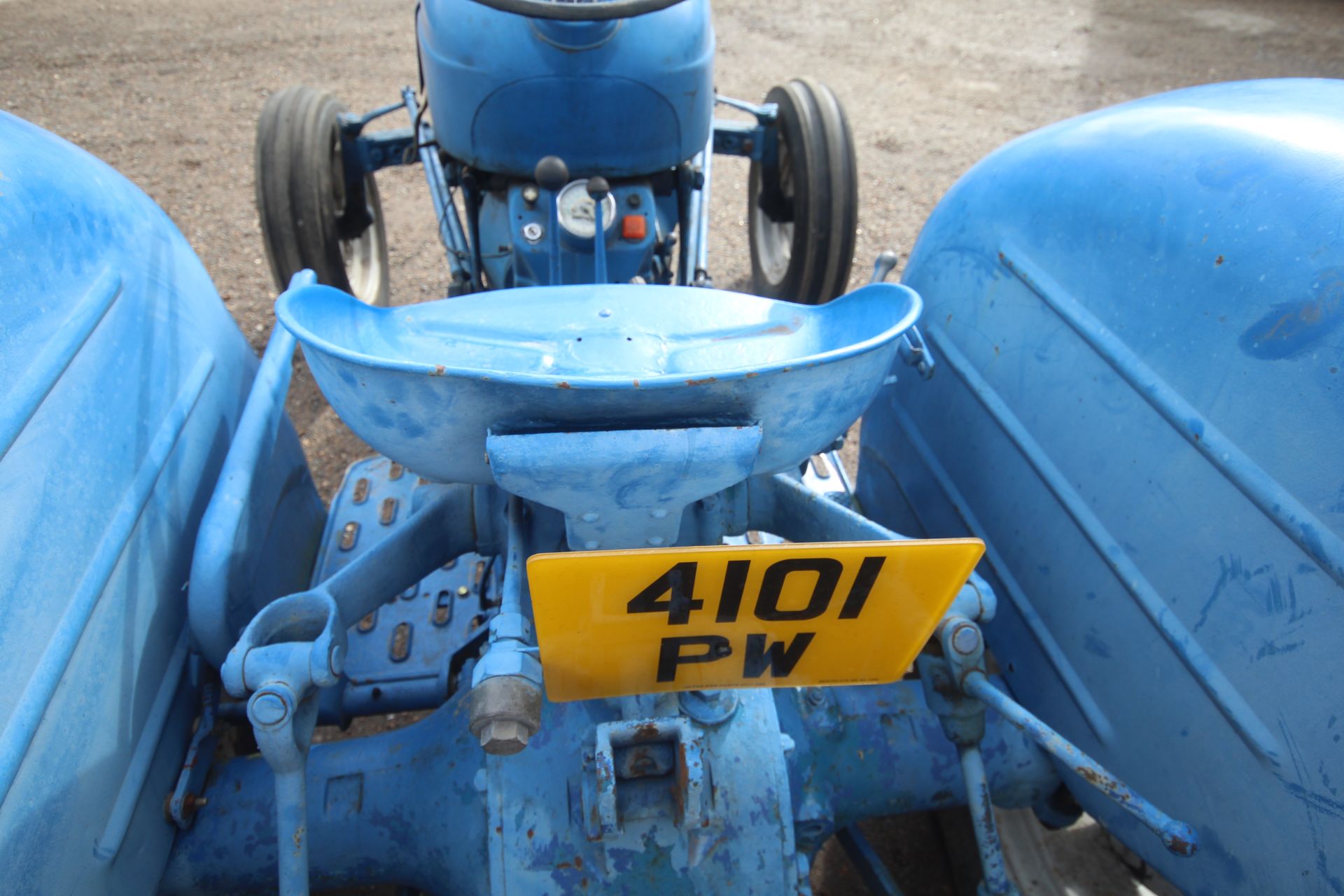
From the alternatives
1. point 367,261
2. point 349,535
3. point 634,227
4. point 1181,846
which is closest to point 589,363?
point 1181,846

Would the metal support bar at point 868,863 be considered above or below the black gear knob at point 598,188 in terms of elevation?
below

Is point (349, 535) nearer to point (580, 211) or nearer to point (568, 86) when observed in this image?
point (580, 211)

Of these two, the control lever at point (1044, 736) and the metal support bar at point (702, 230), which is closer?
the control lever at point (1044, 736)

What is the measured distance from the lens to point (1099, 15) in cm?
618

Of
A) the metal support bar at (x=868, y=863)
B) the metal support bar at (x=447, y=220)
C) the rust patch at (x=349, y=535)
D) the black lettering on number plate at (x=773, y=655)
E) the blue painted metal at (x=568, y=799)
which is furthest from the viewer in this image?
the metal support bar at (x=447, y=220)

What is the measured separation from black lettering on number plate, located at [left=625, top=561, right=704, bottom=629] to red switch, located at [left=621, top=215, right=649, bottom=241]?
1.25 metres

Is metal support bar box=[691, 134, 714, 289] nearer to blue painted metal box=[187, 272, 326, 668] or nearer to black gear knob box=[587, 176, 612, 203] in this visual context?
black gear knob box=[587, 176, 612, 203]

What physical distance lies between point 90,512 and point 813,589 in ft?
2.83

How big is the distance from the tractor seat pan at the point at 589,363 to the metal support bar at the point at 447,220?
3.28 feet

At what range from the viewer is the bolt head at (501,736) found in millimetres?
823

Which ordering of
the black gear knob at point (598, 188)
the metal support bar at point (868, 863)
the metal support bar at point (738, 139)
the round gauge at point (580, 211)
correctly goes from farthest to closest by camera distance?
the metal support bar at point (738, 139) → the round gauge at point (580, 211) → the black gear knob at point (598, 188) → the metal support bar at point (868, 863)

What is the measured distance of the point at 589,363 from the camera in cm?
87

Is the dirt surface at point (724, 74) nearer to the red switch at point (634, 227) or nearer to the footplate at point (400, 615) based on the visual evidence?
the footplate at point (400, 615)

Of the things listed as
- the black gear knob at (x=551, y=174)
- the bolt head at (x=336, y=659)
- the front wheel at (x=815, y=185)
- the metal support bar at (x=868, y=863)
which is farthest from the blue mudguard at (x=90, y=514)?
the front wheel at (x=815, y=185)
